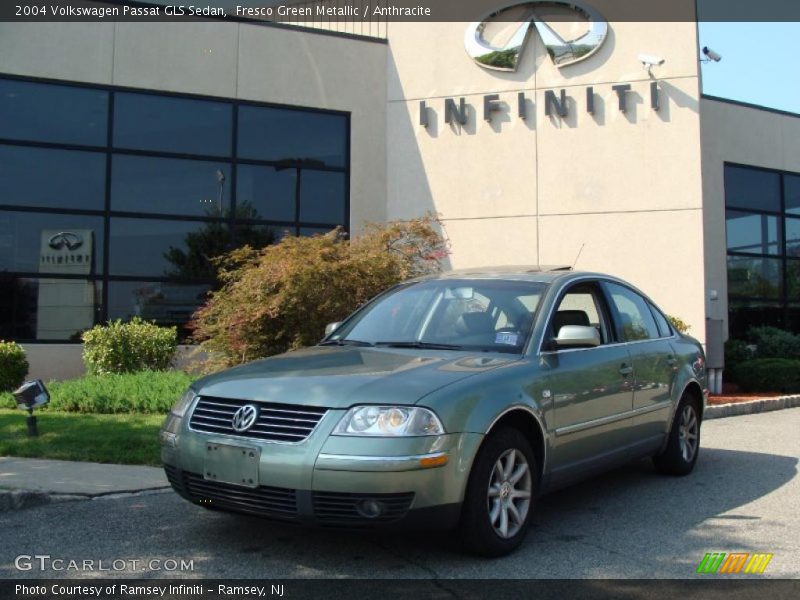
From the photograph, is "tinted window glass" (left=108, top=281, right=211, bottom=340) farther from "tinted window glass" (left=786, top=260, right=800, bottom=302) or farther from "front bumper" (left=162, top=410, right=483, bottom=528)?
"tinted window glass" (left=786, top=260, right=800, bottom=302)

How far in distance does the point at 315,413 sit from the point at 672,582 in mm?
2074

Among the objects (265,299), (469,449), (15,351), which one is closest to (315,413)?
(469,449)

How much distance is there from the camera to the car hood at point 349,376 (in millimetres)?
4234

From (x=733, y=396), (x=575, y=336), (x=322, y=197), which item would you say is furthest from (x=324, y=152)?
→ (x=575, y=336)

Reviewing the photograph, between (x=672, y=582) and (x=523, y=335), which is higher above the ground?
(x=523, y=335)

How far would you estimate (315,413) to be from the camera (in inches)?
165

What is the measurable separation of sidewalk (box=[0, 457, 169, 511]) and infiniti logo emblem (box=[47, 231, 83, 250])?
7.00 metres

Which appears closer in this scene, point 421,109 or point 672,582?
point 672,582

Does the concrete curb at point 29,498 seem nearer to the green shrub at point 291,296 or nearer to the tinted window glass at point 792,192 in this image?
the green shrub at point 291,296

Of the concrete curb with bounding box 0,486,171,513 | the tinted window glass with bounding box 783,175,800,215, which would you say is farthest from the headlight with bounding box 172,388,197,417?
the tinted window glass with bounding box 783,175,800,215

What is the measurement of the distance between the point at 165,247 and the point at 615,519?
10.1m

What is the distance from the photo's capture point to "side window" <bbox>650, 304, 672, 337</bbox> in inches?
272

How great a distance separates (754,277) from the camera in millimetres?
16703

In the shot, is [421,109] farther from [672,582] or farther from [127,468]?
[672,582]
